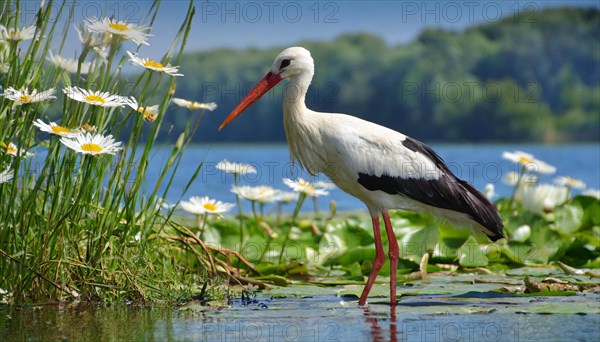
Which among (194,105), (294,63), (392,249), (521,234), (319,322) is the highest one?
(294,63)

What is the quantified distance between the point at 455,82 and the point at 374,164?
162 feet

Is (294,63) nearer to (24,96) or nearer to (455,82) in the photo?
(24,96)

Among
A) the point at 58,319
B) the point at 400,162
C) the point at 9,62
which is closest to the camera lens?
the point at 58,319

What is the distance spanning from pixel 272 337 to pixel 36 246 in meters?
1.77

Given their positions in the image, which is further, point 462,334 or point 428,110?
point 428,110

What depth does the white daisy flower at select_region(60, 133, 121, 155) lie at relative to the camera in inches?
215

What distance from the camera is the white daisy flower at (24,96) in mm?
5641

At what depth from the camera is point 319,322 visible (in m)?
5.69

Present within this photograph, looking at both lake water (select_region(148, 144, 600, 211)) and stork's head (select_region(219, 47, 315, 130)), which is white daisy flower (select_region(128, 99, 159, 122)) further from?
lake water (select_region(148, 144, 600, 211))

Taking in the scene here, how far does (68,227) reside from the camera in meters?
6.18

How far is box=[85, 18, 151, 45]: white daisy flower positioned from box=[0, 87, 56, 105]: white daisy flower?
0.46 m

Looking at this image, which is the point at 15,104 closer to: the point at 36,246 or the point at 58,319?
the point at 36,246

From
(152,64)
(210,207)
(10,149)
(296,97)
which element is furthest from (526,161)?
(10,149)

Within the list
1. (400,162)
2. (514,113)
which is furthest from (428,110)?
(400,162)
